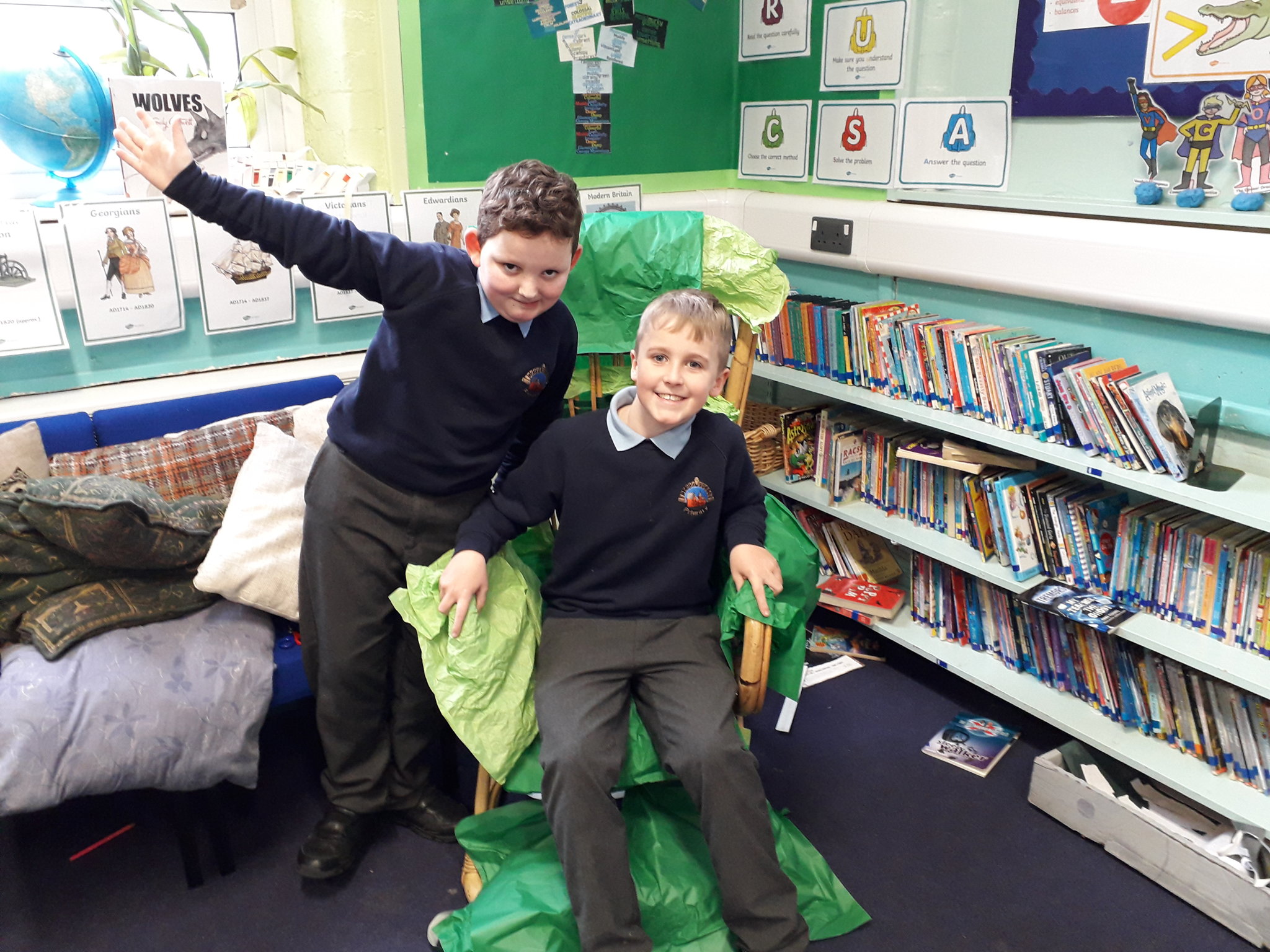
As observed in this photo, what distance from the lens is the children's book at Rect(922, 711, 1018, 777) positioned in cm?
231

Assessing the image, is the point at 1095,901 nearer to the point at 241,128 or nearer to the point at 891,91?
the point at 891,91

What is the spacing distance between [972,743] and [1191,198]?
1.31 m

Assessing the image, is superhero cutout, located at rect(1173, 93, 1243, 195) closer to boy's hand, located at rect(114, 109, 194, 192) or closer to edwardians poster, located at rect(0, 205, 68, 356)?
boy's hand, located at rect(114, 109, 194, 192)

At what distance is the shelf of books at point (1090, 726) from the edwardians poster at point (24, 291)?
2109mm

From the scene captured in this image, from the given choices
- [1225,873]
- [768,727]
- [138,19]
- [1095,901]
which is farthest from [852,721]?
[138,19]

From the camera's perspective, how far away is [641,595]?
1.84 meters

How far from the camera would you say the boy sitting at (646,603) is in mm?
1654

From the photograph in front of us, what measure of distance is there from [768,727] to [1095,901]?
80cm

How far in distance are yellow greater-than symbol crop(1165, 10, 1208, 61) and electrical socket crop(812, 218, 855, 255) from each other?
2.87 ft

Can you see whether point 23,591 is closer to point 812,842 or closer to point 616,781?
point 616,781

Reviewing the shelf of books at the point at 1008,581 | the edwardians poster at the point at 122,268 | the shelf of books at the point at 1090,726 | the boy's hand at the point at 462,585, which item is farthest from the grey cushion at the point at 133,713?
the shelf of books at the point at 1090,726

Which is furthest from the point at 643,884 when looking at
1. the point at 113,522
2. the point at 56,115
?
the point at 56,115

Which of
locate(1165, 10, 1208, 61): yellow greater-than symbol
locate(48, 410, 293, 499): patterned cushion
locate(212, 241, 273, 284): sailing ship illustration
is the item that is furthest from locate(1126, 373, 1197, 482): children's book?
locate(212, 241, 273, 284): sailing ship illustration

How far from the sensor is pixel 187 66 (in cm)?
233
